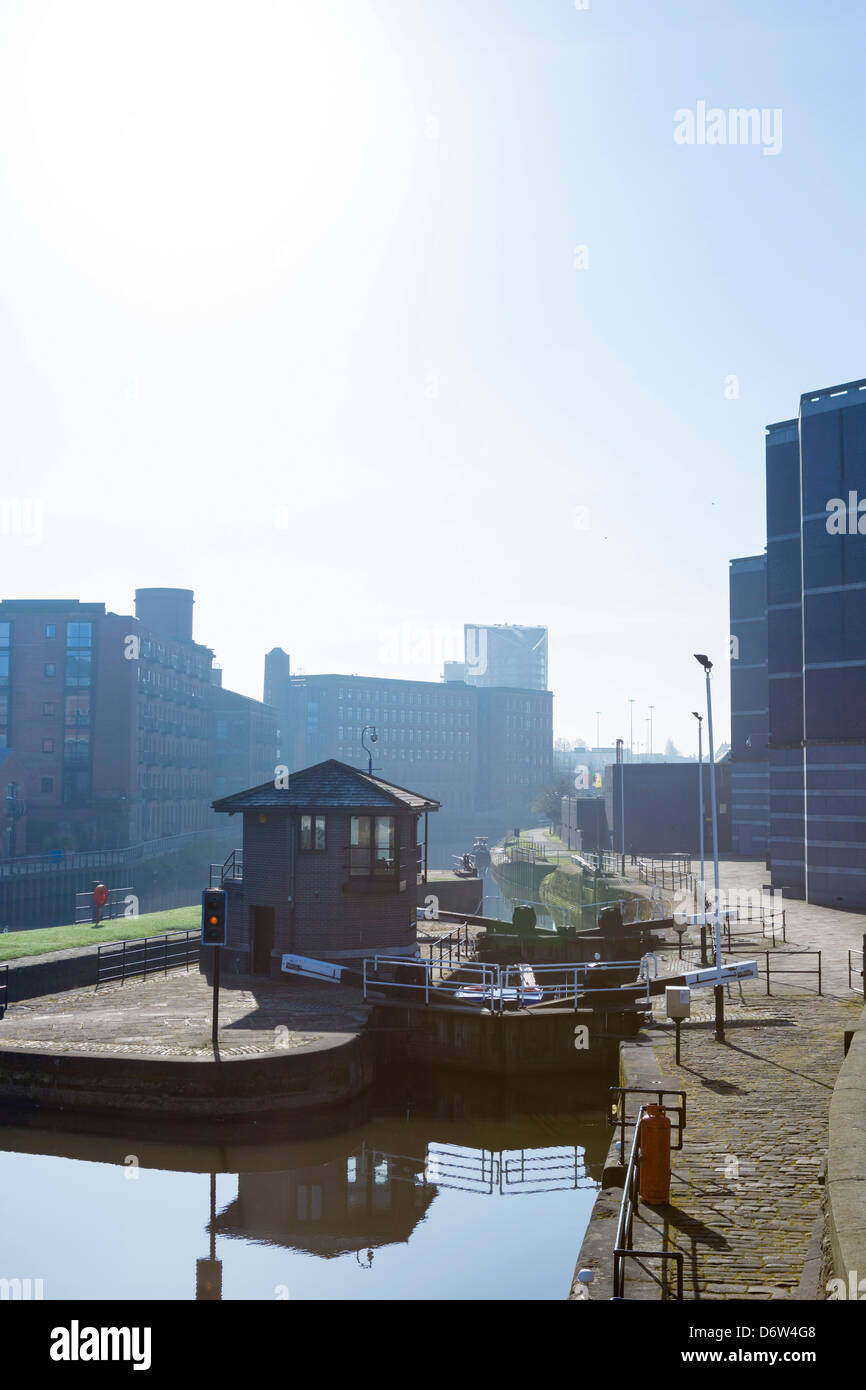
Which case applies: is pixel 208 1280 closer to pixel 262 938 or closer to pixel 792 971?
pixel 262 938

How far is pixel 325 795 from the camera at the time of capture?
29.4 m

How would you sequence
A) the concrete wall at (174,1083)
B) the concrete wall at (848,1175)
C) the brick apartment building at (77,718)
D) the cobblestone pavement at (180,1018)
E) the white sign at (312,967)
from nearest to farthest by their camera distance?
the concrete wall at (848,1175) < the concrete wall at (174,1083) < the cobblestone pavement at (180,1018) < the white sign at (312,967) < the brick apartment building at (77,718)

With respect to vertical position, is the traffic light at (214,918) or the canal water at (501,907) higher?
the traffic light at (214,918)

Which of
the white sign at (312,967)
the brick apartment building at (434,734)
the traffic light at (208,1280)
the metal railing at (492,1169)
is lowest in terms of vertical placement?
the metal railing at (492,1169)

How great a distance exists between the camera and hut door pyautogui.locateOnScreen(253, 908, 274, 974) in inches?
1160

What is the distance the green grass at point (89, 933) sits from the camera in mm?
31916

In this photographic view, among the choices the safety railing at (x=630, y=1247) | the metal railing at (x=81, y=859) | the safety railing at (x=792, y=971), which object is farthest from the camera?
the metal railing at (x=81, y=859)

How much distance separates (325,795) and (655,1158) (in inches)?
736

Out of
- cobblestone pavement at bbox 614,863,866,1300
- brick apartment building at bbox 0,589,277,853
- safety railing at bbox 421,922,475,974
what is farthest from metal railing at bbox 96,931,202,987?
brick apartment building at bbox 0,589,277,853

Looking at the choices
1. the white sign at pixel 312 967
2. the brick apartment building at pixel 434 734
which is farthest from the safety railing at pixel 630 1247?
the brick apartment building at pixel 434 734

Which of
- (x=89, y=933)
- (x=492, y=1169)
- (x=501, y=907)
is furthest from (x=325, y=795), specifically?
(x=501, y=907)

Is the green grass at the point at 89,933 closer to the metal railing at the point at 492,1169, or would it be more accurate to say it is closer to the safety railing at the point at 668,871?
the metal railing at the point at 492,1169

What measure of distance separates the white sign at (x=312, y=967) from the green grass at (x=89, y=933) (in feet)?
21.5
